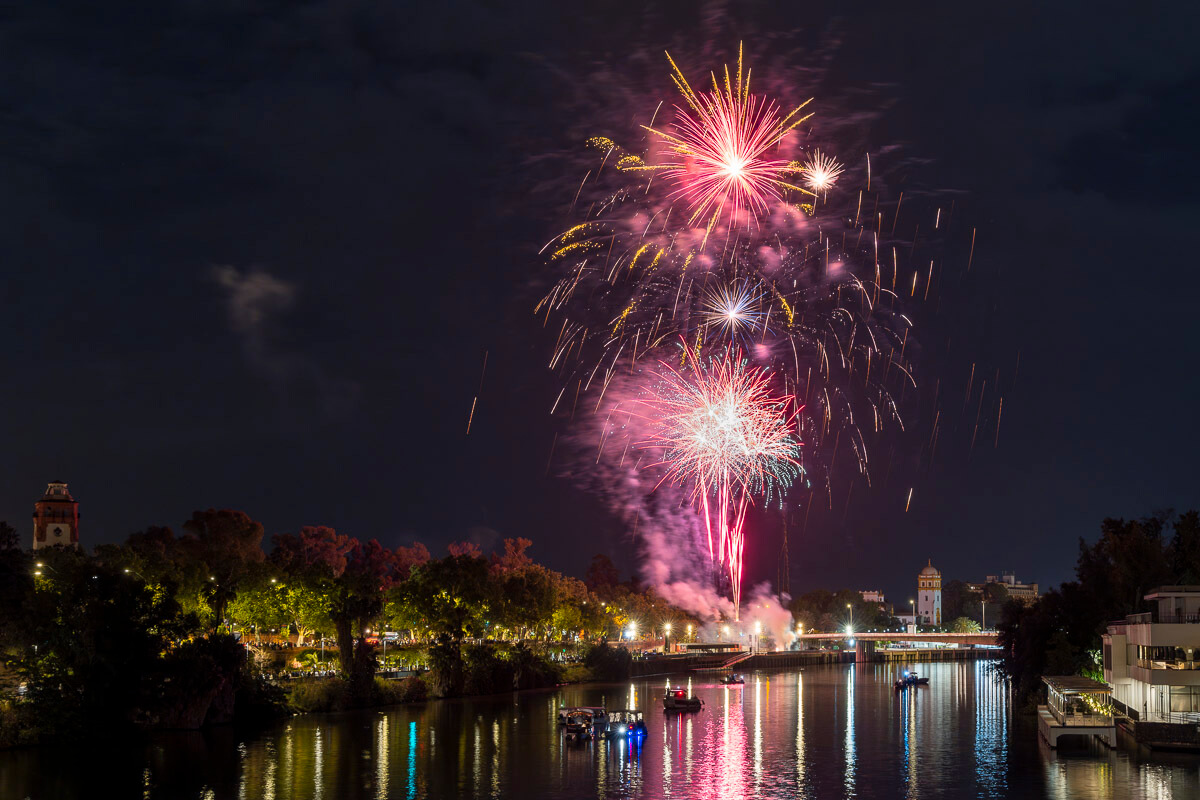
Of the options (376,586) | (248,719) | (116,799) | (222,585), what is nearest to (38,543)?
(222,585)

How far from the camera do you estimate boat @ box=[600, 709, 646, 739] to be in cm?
7119

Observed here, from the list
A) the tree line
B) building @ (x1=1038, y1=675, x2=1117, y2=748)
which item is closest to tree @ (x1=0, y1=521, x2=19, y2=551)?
the tree line

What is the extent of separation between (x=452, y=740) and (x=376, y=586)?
26128 mm

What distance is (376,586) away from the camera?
301 ft

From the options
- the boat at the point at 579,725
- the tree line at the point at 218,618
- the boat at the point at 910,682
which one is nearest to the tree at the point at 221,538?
the tree line at the point at 218,618

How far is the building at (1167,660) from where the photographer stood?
6159 centimetres

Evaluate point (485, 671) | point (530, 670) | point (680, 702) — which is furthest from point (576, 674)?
point (680, 702)

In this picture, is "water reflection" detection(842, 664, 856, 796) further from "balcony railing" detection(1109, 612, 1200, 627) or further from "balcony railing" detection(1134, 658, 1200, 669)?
"balcony railing" detection(1109, 612, 1200, 627)

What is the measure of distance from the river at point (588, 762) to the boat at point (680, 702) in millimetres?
2174

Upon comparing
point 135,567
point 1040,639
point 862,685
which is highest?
point 135,567

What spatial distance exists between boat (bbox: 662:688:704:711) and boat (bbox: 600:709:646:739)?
51.3ft

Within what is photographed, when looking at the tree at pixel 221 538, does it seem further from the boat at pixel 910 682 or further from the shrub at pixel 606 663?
the boat at pixel 910 682

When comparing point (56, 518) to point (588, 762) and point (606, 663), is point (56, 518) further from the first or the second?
point (588, 762)

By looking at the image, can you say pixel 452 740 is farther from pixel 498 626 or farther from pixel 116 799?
pixel 498 626
